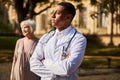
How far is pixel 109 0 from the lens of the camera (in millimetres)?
20359

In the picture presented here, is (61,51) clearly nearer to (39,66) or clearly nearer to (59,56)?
(59,56)

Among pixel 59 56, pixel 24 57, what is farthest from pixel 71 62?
pixel 24 57

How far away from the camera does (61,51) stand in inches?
153

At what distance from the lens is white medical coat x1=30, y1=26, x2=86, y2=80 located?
3803 millimetres

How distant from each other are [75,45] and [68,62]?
158 millimetres

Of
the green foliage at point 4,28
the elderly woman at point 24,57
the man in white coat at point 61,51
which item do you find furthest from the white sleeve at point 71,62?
the green foliage at point 4,28

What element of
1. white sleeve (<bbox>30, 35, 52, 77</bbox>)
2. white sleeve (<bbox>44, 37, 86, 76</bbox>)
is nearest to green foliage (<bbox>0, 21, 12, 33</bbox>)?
white sleeve (<bbox>30, 35, 52, 77</bbox>)

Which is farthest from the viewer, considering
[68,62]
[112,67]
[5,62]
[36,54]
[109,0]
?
[5,62]

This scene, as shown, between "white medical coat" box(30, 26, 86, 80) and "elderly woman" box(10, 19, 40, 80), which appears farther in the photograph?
"elderly woman" box(10, 19, 40, 80)

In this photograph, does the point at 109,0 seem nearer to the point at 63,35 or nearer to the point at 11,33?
the point at 63,35

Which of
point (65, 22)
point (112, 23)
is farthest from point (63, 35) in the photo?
point (112, 23)

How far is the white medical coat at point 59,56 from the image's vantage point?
12.5ft

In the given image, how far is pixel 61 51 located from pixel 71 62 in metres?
0.15

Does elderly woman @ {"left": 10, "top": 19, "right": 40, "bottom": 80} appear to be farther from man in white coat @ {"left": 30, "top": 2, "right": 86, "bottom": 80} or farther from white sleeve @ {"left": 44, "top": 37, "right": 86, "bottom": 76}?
white sleeve @ {"left": 44, "top": 37, "right": 86, "bottom": 76}
